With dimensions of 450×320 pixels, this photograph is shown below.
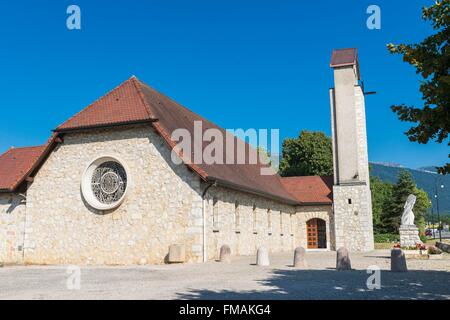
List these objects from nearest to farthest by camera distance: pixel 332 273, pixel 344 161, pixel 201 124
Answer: pixel 332 273 < pixel 201 124 < pixel 344 161

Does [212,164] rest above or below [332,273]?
above

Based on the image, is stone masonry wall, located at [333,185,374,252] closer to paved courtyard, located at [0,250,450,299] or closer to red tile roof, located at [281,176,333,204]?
red tile roof, located at [281,176,333,204]

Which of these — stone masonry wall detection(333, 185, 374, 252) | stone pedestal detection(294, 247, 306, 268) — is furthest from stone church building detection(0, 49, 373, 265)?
stone masonry wall detection(333, 185, 374, 252)

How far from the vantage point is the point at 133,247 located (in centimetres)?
1727

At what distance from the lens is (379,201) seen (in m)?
45.6

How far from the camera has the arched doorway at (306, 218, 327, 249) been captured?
31.0 meters

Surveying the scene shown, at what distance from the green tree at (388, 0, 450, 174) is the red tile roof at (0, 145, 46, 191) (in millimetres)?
17255

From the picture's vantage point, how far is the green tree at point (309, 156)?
43.2 meters

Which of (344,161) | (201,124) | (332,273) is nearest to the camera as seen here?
(332,273)

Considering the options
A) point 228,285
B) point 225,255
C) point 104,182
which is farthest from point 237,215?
point 228,285

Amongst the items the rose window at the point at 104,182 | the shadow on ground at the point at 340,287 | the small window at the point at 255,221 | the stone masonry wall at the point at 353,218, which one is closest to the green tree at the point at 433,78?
the shadow on ground at the point at 340,287
